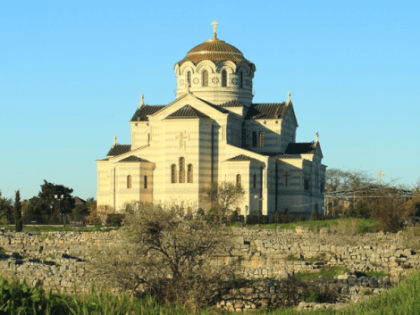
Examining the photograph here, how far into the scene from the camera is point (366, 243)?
35.3 meters

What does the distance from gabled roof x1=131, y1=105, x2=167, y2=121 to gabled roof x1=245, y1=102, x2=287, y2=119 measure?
Result: 785cm

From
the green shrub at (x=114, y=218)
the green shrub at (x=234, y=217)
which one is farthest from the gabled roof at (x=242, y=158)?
the green shrub at (x=114, y=218)

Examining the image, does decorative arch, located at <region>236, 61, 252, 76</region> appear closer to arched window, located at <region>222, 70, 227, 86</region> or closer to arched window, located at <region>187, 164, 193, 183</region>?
arched window, located at <region>222, 70, 227, 86</region>

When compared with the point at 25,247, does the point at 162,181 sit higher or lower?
higher

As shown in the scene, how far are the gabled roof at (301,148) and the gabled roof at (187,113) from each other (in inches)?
395

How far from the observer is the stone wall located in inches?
831

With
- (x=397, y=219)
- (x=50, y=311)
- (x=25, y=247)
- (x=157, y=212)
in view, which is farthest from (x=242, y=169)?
(x=50, y=311)

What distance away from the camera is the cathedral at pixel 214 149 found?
61.7 metres

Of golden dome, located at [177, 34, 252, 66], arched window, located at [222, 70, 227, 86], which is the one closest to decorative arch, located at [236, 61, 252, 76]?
golden dome, located at [177, 34, 252, 66]

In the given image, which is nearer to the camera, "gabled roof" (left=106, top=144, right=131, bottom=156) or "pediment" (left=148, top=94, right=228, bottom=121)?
"pediment" (left=148, top=94, right=228, bottom=121)

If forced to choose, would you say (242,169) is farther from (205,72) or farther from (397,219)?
(397,219)

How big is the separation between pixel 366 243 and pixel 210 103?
32.1 meters

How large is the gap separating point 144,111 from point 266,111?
10371mm

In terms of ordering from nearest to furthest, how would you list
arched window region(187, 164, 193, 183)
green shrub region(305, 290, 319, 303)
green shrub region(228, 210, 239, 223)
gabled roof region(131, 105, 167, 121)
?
1. green shrub region(305, 290, 319, 303)
2. green shrub region(228, 210, 239, 223)
3. arched window region(187, 164, 193, 183)
4. gabled roof region(131, 105, 167, 121)
